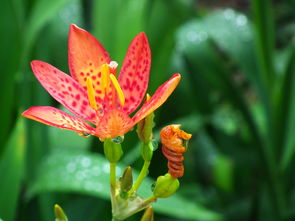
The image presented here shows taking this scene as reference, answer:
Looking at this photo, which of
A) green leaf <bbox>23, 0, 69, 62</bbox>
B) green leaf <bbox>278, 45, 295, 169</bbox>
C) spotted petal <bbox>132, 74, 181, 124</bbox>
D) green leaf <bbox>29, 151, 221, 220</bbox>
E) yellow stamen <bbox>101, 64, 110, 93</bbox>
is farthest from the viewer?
green leaf <bbox>278, 45, 295, 169</bbox>

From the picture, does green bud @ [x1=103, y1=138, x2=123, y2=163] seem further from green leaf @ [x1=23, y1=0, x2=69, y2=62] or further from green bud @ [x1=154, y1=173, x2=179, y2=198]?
green leaf @ [x1=23, y1=0, x2=69, y2=62]

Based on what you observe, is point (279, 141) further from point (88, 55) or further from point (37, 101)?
point (88, 55)

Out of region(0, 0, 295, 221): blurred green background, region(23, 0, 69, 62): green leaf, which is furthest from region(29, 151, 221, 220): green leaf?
region(23, 0, 69, 62): green leaf

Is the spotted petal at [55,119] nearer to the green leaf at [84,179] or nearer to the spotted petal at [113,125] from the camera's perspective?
the spotted petal at [113,125]

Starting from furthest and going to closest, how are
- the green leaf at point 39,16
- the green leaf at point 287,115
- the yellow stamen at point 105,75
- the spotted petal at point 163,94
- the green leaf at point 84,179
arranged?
the green leaf at point 287,115 < the green leaf at point 39,16 < the green leaf at point 84,179 < the yellow stamen at point 105,75 < the spotted petal at point 163,94

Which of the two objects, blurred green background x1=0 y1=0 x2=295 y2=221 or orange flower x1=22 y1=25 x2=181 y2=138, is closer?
orange flower x1=22 y1=25 x2=181 y2=138

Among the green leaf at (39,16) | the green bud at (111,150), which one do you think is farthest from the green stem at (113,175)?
the green leaf at (39,16)
